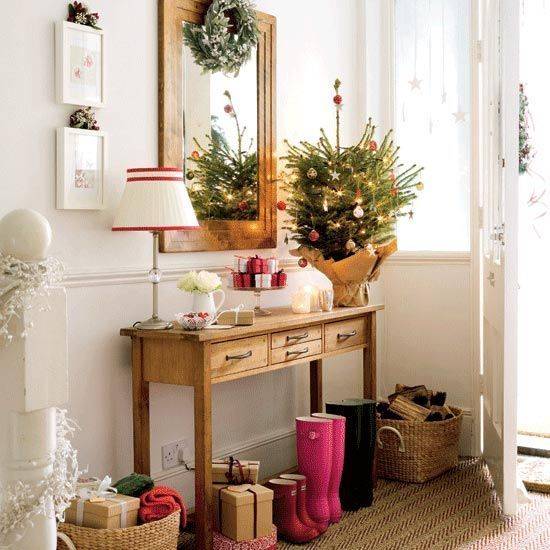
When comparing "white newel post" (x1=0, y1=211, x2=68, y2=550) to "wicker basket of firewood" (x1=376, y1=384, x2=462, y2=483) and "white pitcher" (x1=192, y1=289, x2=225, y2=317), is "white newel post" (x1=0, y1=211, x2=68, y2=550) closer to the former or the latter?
"white pitcher" (x1=192, y1=289, x2=225, y2=317)

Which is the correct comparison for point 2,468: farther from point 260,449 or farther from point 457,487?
point 457,487

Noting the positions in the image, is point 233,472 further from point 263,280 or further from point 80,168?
point 80,168

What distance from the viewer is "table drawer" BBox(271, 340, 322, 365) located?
3.46m

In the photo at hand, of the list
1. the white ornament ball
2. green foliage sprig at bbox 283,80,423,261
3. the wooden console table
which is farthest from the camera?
green foliage sprig at bbox 283,80,423,261

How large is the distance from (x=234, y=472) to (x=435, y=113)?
2.38m

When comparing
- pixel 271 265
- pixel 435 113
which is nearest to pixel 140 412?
pixel 271 265

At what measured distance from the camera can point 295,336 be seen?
3.55m

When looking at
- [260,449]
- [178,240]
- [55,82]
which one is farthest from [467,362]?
[55,82]

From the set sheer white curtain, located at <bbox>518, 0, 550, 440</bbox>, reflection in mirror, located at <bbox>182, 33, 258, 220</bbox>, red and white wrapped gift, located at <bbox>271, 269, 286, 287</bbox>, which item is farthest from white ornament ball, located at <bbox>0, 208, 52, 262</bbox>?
sheer white curtain, located at <bbox>518, 0, 550, 440</bbox>

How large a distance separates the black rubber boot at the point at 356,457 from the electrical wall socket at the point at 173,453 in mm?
629

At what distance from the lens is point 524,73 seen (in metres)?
4.80

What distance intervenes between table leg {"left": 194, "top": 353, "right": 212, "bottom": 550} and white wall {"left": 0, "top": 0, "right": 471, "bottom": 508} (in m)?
0.41

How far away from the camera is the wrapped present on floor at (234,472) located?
3.31 m

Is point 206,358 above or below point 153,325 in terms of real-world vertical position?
below
